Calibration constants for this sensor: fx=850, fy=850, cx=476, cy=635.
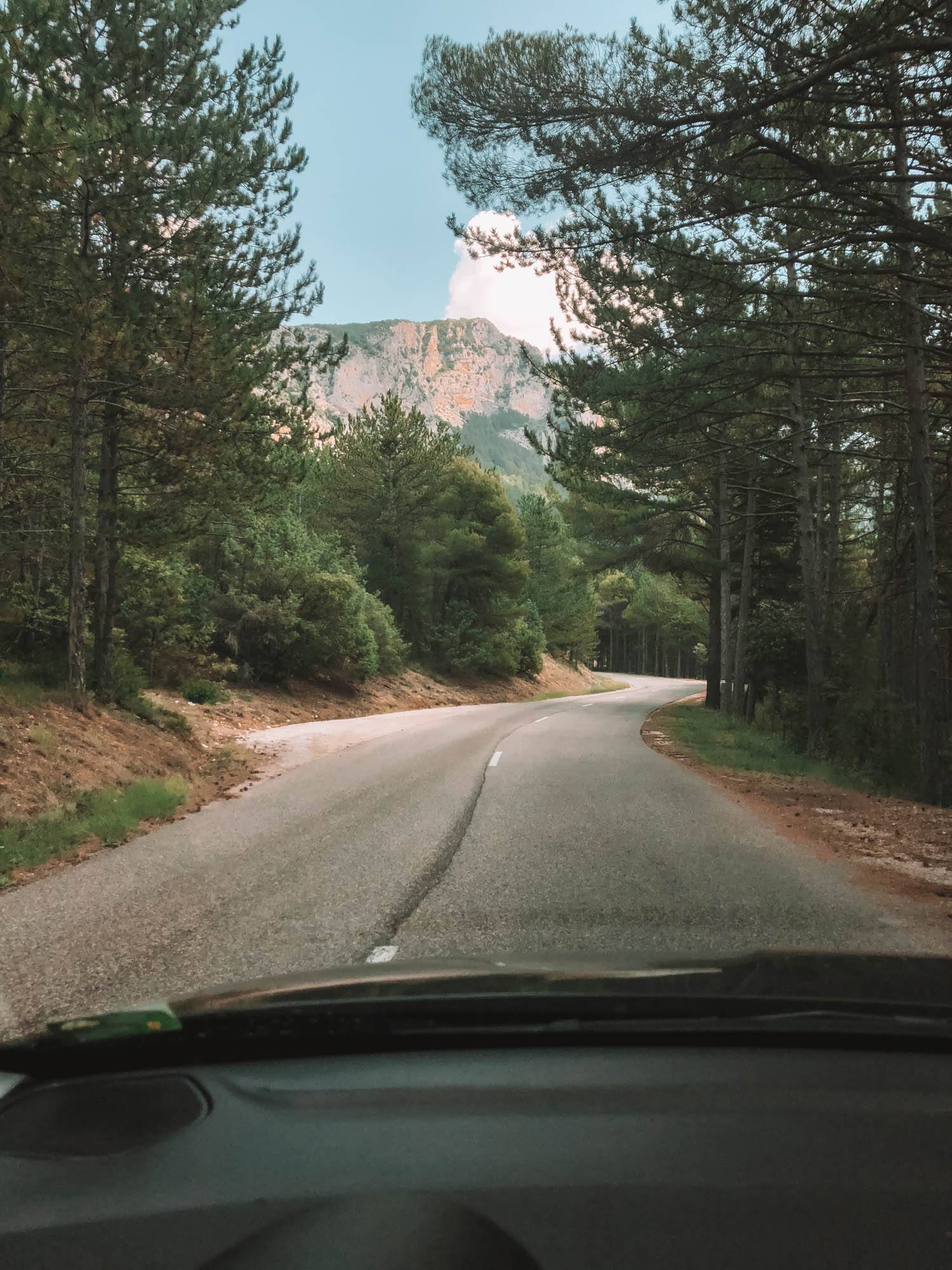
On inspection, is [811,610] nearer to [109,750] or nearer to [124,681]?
[124,681]

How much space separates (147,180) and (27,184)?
2.34 metres

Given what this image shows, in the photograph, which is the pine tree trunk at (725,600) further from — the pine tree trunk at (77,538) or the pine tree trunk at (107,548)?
the pine tree trunk at (77,538)

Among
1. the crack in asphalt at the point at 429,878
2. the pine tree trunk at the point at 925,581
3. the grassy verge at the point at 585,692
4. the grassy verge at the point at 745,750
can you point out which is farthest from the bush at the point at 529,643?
the crack in asphalt at the point at 429,878

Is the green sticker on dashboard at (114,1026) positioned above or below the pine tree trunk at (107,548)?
below

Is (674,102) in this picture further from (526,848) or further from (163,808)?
(163,808)

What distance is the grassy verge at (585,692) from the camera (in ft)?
140

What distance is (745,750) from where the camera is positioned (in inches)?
671

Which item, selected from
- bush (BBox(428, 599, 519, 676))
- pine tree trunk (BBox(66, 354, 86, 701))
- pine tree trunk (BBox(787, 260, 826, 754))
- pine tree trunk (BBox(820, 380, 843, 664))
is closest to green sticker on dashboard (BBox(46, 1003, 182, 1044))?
pine tree trunk (BBox(66, 354, 86, 701))

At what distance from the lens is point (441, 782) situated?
37.0 ft

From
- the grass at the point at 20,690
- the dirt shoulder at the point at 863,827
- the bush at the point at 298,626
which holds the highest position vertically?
the bush at the point at 298,626

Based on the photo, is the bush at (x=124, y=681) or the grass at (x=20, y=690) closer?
the grass at (x=20, y=690)

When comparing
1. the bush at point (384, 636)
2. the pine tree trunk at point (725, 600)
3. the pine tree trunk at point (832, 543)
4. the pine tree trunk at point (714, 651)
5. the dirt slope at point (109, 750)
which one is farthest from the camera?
the bush at point (384, 636)

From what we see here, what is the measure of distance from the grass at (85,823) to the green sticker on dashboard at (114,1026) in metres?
5.23

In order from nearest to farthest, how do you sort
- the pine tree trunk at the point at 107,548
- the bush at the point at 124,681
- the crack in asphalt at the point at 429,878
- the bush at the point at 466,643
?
the crack in asphalt at the point at 429,878 → the pine tree trunk at the point at 107,548 → the bush at the point at 124,681 → the bush at the point at 466,643
